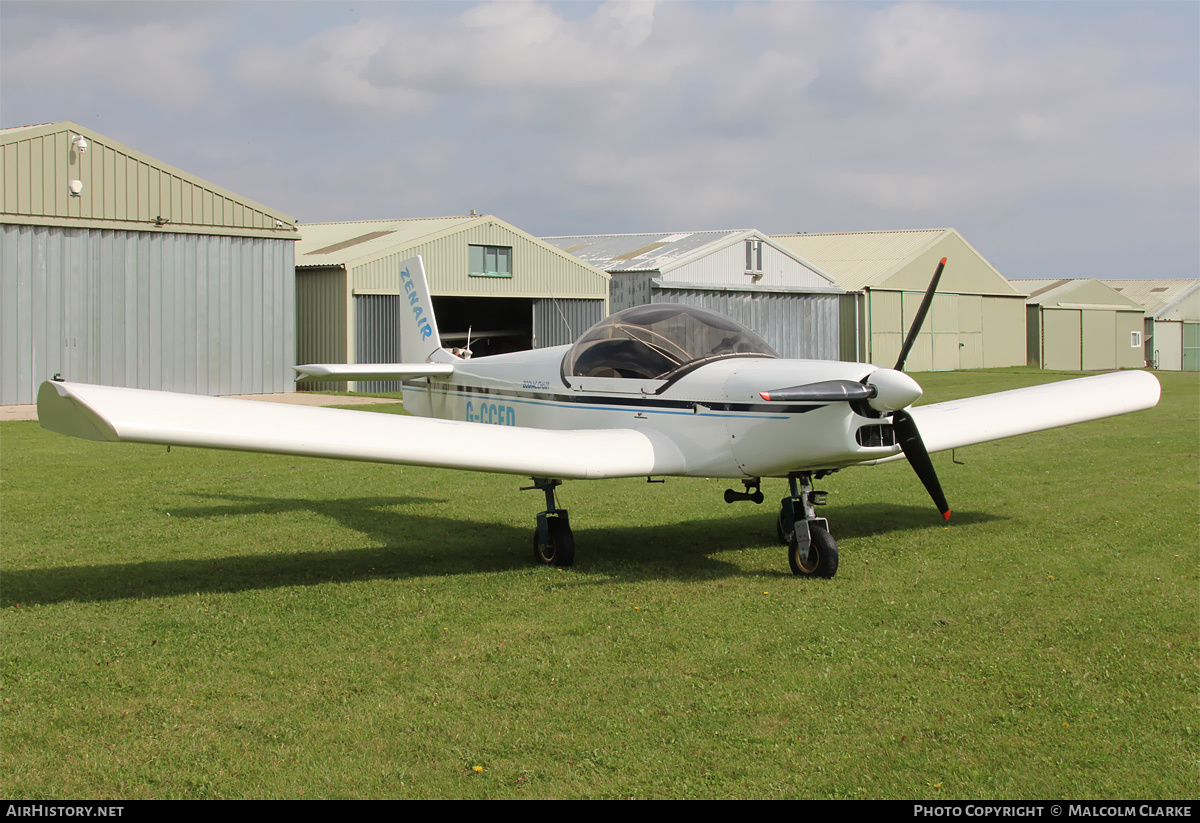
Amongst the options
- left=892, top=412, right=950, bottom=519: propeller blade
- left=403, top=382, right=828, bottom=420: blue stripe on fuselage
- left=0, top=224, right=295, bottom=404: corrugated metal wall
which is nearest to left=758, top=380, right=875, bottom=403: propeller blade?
left=403, top=382, right=828, bottom=420: blue stripe on fuselage

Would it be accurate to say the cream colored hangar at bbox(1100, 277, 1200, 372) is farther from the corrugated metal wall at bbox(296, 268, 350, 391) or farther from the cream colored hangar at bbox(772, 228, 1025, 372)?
the corrugated metal wall at bbox(296, 268, 350, 391)

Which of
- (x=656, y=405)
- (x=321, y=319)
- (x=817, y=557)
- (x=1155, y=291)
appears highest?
(x=1155, y=291)

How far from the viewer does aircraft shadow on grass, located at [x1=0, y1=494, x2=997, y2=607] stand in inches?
294

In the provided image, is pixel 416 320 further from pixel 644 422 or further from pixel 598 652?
pixel 598 652

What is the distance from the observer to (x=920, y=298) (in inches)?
1764

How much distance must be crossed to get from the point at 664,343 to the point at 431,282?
22.5 m

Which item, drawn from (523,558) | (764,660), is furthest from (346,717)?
(523,558)

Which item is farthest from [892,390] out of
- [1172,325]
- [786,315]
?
[1172,325]

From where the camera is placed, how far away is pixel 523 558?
8.63 m

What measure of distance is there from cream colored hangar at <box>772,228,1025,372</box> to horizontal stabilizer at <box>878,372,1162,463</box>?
95.9 ft

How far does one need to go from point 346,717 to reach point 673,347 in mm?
4256

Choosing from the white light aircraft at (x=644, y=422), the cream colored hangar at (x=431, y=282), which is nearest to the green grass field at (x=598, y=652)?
the white light aircraft at (x=644, y=422)

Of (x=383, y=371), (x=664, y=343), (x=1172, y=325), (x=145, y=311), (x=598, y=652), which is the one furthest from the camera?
(x=1172, y=325)
